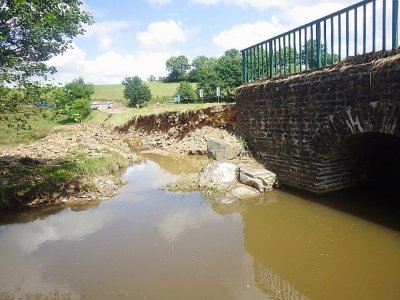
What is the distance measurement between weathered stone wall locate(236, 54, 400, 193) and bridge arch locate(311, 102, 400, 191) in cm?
2

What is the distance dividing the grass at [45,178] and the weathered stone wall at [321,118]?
5298 mm

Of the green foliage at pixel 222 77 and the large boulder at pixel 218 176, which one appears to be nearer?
the large boulder at pixel 218 176

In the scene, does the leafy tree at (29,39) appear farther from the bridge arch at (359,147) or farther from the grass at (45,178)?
the bridge arch at (359,147)

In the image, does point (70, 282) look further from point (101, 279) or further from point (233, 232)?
point (233, 232)


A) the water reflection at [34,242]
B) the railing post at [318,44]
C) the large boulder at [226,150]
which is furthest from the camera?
the large boulder at [226,150]

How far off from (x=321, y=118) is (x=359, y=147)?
1.34 m

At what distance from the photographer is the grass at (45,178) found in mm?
9164

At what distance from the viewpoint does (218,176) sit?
32.3 ft

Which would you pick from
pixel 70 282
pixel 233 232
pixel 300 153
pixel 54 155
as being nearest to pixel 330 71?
pixel 300 153

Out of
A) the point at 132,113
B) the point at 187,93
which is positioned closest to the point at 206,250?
the point at 132,113

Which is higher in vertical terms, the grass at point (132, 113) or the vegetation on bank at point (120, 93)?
the vegetation on bank at point (120, 93)

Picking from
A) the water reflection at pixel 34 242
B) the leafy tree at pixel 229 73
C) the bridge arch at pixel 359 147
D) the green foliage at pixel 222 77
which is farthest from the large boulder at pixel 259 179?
the leafy tree at pixel 229 73

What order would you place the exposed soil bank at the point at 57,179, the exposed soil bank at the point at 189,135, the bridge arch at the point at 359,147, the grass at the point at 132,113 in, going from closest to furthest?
1. the bridge arch at the point at 359,147
2. the exposed soil bank at the point at 57,179
3. the exposed soil bank at the point at 189,135
4. the grass at the point at 132,113

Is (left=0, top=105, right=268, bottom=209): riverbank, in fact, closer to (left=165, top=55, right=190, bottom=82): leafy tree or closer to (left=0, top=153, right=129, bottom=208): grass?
(left=0, top=153, right=129, bottom=208): grass
